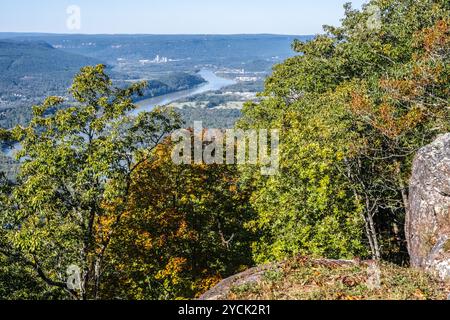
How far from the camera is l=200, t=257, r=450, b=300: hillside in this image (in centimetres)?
984

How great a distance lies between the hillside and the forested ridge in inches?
16.7

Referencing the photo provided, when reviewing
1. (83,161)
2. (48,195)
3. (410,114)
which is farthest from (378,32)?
(48,195)

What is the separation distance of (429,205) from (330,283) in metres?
5.53

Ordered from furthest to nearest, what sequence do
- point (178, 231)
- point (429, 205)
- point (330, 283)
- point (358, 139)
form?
point (178, 231) < point (358, 139) < point (429, 205) < point (330, 283)

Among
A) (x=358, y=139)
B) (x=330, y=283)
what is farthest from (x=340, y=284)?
(x=358, y=139)

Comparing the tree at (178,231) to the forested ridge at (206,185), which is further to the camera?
the tree at (178,231)

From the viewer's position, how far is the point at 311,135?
20531 mm

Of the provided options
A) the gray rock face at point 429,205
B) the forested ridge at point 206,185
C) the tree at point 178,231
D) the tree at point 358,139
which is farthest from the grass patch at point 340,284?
the tree at point 178,231

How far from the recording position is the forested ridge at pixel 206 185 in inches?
684

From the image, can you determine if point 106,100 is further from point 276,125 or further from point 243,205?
point 243,205

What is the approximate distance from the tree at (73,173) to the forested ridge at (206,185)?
0.21 feet

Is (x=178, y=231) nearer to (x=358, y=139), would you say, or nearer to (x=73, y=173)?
(x=73, y=173)

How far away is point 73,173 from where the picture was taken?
17.3 metres

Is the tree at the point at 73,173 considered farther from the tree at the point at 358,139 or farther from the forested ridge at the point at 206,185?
the tree at the point at 358,139
